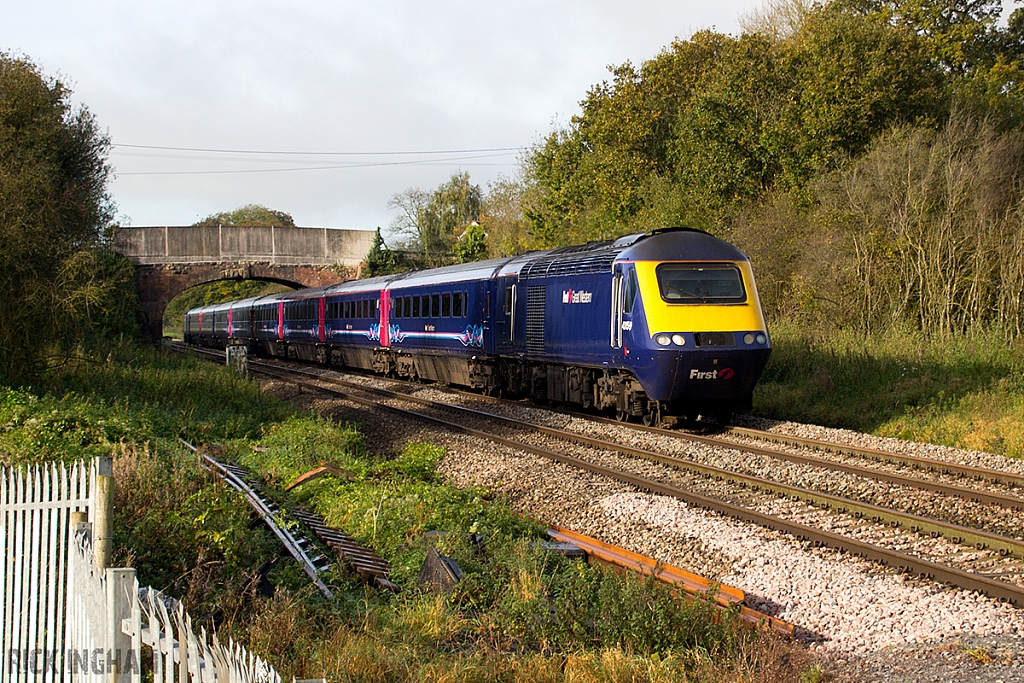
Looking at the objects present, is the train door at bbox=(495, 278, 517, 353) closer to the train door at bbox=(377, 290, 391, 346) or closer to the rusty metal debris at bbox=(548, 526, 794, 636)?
the train door at bbox=(377, 290, 391, 346)

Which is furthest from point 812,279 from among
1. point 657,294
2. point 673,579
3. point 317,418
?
point 673,579

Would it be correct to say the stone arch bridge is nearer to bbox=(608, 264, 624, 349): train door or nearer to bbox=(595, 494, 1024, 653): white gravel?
bbox=(608, 264, 624, 349): train door

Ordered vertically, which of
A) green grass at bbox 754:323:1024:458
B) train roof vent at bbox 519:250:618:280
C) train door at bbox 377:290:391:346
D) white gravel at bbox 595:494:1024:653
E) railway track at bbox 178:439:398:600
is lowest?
white gravel at bbox 595:494:1024:653

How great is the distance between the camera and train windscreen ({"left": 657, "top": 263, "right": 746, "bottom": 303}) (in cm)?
1397

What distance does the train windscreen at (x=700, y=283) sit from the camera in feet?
45.8

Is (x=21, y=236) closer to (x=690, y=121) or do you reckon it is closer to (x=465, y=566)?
(x=465, y=566)

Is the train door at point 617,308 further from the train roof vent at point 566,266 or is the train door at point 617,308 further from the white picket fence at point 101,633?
the white picket fence at point 101,633

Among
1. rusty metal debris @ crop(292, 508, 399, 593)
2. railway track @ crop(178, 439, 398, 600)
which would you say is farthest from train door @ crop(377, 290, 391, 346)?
rusty metal debris @ crop(292, 508, 399, 593)

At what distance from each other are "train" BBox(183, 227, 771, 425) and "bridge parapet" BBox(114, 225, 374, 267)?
74.0ft

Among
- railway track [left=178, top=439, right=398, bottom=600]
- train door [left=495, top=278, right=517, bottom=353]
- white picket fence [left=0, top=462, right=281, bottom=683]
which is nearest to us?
white picket fence [left=0, top=462, right=281, bottom=683]

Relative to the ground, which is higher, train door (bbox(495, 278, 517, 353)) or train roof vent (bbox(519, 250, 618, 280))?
train roof vent (bbox(519, 250, 618, 280))

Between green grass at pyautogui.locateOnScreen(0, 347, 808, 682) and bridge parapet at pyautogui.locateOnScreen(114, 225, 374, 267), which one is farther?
bridge parapet at pyautogui.locateOnScreen(114, 225, 374, 267)

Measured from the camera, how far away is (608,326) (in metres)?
14.9

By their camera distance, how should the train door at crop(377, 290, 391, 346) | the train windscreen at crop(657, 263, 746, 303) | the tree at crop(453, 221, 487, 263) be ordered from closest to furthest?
the train windscreen at crop(657, 263, 746, 303)
the train door at crop(377, 290, 391, 346)
the tree at crop(453, 221, 487, 263)
